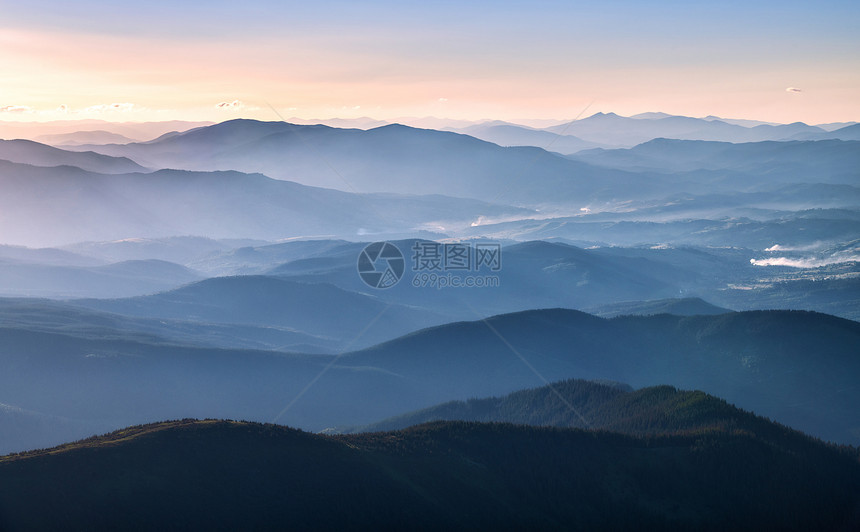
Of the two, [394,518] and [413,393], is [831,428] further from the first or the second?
[394,518]

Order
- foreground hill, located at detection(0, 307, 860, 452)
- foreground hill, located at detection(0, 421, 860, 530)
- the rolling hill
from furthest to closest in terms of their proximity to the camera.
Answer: foreground hill, located at detection(0, 307, 860, 452), the rolling hill, foreground hill, located at detection(0, 421, 860, 530)

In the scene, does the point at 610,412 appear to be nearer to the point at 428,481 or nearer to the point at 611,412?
the point at 611,412

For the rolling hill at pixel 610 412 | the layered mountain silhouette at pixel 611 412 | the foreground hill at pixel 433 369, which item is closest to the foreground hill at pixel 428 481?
the rolling hill at pixel 610 412

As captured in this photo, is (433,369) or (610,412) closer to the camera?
(610,412)

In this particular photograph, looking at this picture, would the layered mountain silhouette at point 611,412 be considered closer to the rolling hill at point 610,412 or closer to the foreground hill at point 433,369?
the rolling hill at point 610,412

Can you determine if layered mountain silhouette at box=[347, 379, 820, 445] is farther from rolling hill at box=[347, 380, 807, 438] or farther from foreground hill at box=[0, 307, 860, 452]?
foreground hill at box=[0, 307, 860, 452]

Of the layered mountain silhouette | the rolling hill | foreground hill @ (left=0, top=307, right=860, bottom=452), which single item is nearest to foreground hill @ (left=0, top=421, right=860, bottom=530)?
the rolling hill

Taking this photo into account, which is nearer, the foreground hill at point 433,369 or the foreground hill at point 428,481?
the foreground hill at point 428,481

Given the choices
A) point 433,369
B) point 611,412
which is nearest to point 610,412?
point 611,412

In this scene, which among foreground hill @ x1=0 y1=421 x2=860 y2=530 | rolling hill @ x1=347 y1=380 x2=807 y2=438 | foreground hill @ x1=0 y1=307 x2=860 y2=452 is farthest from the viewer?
foreground hill @ x1=0 y1=307 x2=860 y2=452
